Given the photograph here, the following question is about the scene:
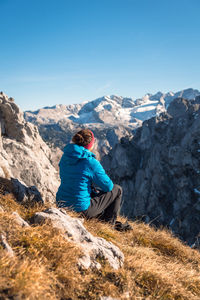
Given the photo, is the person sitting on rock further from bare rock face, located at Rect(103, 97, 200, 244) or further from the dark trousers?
bare rock face, located at Rect(103, 97, 200, 244)

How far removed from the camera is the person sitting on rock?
238 inches

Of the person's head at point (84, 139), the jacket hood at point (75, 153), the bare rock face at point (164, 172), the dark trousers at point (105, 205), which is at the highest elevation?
the person's head at point (84, 139)

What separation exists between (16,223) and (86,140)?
320cm

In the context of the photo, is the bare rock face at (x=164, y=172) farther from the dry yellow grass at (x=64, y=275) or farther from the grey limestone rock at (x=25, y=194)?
the dry yellow grass at (x=64, y=275)

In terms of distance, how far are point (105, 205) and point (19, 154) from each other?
9896 millimetres

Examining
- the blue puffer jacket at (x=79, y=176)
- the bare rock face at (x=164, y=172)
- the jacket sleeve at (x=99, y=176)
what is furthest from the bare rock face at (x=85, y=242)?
the bare rock face at (x=164, y=172)

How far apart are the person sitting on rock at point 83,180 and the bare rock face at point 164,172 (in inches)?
2395

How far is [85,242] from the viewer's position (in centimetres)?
441

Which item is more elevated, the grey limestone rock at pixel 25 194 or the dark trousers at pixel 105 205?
the grey limestone rock at pixel 25 194

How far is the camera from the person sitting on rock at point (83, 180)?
19.8ft

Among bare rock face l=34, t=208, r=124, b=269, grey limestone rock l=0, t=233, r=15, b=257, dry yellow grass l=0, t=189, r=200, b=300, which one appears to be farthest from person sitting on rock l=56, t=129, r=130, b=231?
grey limestone rock l=0, t=233, r=15, b=257

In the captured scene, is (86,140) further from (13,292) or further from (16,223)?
(13,292)

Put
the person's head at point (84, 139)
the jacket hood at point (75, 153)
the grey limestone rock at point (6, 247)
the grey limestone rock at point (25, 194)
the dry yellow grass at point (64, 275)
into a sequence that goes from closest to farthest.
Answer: the dry yellow grass at point (64, 275) → the grey limestone rock at point (6, 247) → the jacket hood at point (75, 153) → the person's head at point (84, 139) → the grey limestone rock at point (25, 194)

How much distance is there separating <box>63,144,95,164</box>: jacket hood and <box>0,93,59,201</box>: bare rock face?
4.90m
